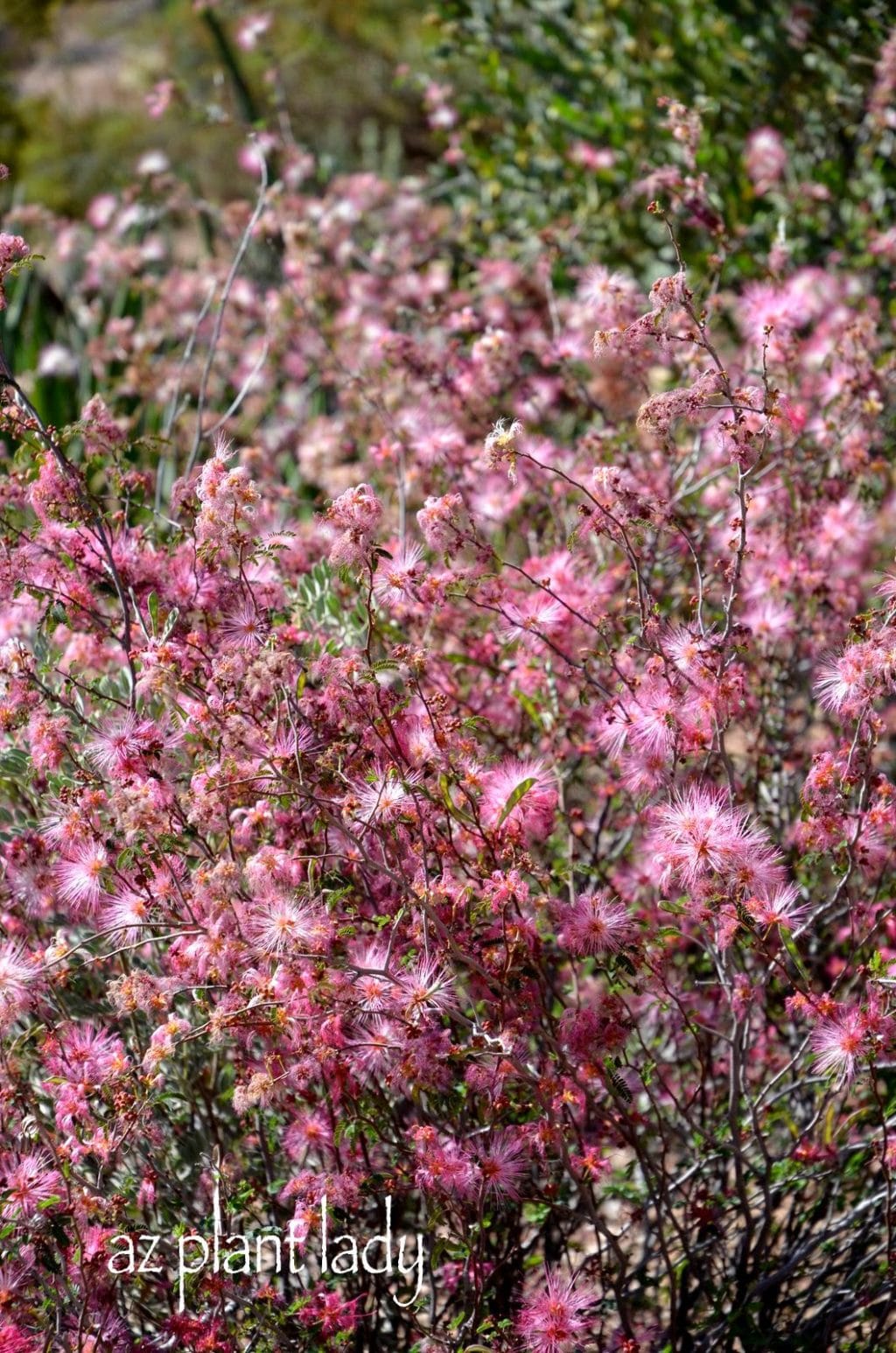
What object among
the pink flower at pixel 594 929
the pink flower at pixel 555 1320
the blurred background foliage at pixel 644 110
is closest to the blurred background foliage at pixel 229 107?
the blurred background foliage at pixel 644 110

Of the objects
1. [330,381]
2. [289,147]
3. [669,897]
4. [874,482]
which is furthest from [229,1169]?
[289,147]

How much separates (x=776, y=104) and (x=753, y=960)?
425 centimetres

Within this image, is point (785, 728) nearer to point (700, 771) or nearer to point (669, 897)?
point (669, 897)

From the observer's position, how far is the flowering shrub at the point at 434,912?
2.06 metres

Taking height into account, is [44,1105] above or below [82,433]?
below

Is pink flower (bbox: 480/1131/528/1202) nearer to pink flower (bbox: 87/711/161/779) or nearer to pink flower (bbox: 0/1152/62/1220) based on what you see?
pink flower (bbox: 0/1152/62/1220)

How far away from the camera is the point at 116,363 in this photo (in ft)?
20.2

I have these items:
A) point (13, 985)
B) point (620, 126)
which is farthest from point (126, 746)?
point (620, 126)

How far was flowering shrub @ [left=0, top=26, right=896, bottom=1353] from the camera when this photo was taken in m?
2.06

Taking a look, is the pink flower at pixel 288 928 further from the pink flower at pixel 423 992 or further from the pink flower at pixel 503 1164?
the pink flower at pixel 503 1164

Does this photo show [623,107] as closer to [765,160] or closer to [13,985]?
[765,160]

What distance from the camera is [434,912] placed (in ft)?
6.58

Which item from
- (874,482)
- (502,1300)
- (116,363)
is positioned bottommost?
(502,1300)

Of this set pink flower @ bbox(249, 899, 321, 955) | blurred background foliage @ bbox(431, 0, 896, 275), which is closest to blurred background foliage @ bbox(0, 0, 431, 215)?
blurred background foliage @ bbox(431, 0, 896, 275)
